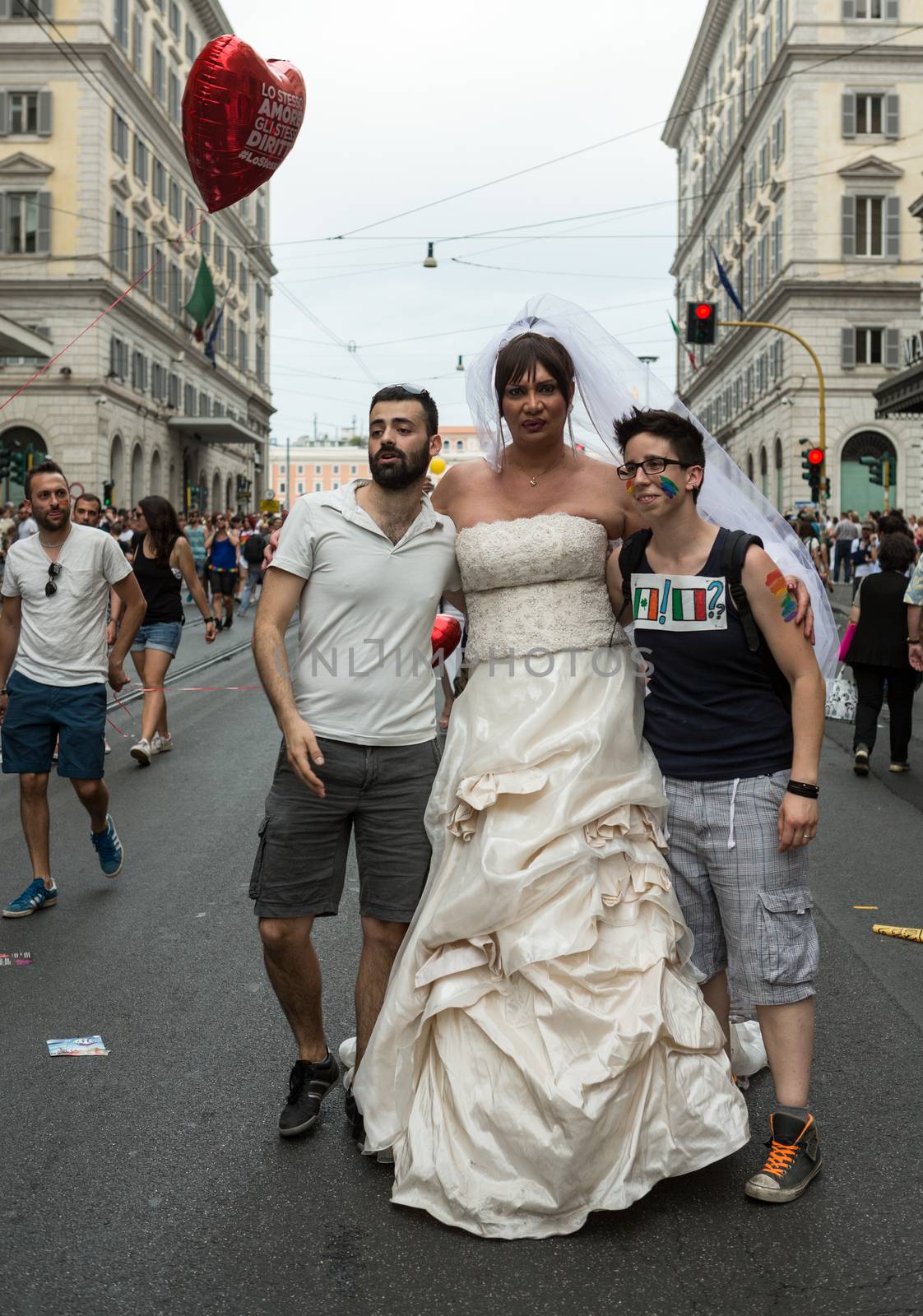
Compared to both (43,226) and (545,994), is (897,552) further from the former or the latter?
(43,226)

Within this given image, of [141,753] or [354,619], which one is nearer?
[354,619]

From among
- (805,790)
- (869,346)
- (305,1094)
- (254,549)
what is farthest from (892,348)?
(305,1094)

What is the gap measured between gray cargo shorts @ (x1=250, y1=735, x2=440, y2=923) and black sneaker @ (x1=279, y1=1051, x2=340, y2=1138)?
42cm

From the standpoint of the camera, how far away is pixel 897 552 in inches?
382

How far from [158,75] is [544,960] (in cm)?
5390

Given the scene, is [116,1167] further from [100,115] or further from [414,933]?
[100,115]

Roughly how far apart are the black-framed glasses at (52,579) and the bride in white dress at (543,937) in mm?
2886

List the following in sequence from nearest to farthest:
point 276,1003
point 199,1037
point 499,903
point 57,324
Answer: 1. point 499,903
2. point 199,1037
3. point 276,1003
4. point 57,324

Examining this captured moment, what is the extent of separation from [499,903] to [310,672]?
85 cm

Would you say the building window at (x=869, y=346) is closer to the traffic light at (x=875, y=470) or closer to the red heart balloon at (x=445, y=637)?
the traffic light at (x=875, y=470)

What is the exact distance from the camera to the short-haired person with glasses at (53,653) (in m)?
6.11

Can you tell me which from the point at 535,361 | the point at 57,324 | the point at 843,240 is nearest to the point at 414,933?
the point at 535,361

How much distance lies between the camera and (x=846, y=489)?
4756 cm

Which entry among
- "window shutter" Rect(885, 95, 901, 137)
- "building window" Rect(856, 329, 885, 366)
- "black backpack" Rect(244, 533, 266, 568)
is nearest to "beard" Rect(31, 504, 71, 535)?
"black backpack" Rect(244, 533, 266, 568)
